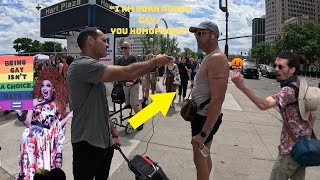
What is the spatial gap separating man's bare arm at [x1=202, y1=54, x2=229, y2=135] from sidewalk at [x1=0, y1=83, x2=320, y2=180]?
1.80m

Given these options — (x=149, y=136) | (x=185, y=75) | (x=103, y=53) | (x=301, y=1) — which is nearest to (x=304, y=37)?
(x=185, y=75)

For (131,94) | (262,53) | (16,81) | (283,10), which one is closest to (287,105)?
(16,81)

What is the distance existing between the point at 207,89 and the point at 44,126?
183 cm

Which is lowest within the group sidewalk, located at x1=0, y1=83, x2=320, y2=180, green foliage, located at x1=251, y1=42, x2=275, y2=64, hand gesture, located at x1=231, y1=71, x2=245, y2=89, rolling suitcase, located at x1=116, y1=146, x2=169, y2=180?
sidewalk, located at x1=0, y1=83, x2=320, y2=180

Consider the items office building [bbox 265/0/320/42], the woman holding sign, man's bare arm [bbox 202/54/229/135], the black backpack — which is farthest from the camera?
office building [bbox 265/0/320/42]

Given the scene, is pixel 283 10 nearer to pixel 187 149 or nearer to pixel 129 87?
pixel 129 87

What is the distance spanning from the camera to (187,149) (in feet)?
17.3

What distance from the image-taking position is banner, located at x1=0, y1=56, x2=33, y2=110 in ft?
11.0

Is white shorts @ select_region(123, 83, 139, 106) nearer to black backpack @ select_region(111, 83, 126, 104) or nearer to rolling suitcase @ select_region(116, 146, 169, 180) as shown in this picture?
black backpack @ select_region(111, 83, 126, 104)

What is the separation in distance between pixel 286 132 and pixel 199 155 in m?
0.82

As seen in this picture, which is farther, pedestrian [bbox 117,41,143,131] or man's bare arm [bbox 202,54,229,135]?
pedestrian [bbox 117,41,143,131]

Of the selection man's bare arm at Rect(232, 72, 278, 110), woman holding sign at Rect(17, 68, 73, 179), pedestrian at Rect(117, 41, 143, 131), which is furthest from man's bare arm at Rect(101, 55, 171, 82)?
pedestrian at Rect(117, 41, 143, 131)

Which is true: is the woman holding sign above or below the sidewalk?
above

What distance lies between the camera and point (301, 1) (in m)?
134
